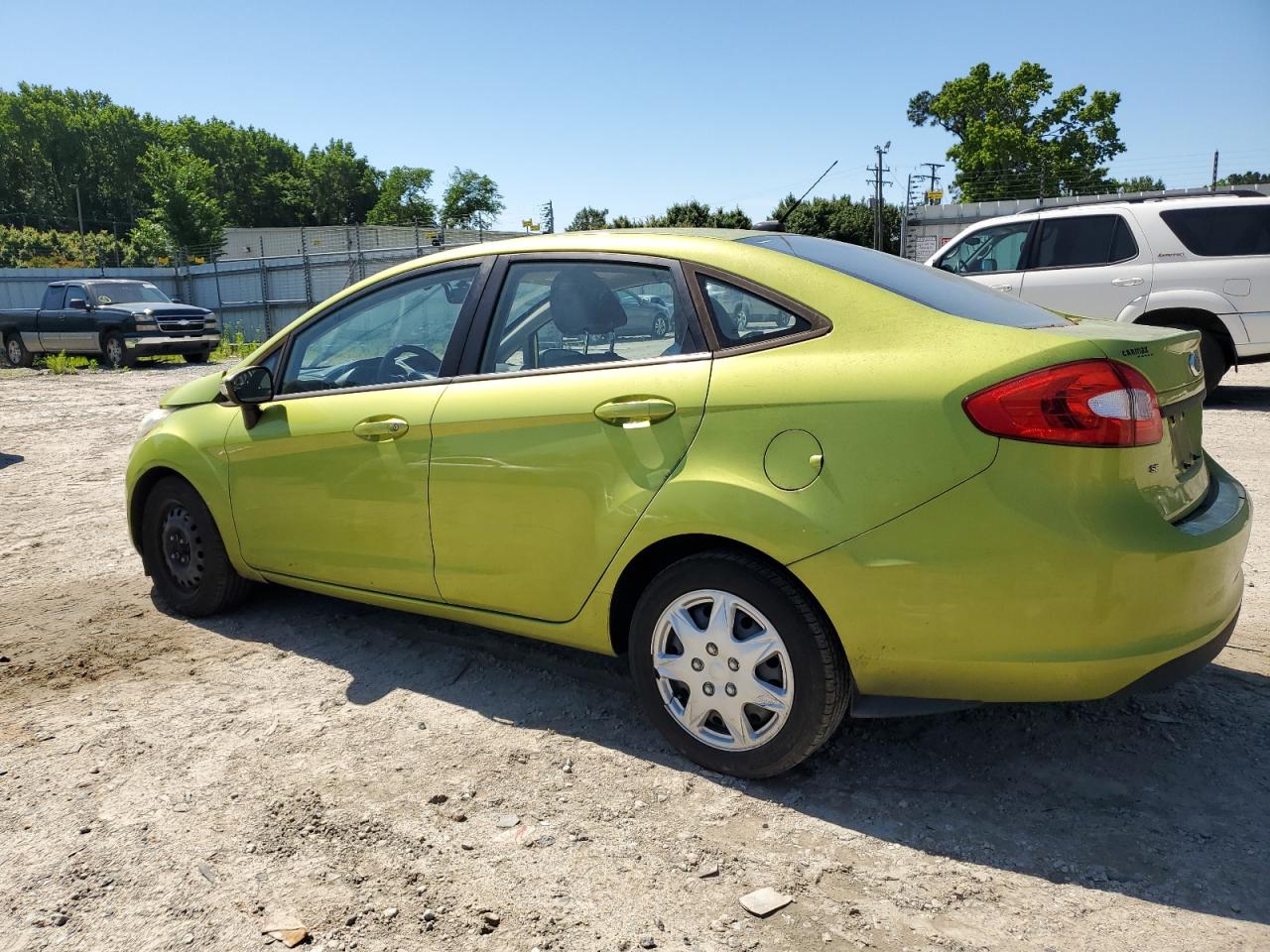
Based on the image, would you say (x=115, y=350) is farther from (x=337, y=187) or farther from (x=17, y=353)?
(x=337, y=187)

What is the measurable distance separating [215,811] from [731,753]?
1.54m

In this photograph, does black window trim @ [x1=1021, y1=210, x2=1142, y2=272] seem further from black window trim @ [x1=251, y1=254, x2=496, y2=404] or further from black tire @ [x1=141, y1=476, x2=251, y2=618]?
black tire @ [x1=141, y1=476, x2=251, y2=618]

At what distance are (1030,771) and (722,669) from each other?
3.29ft

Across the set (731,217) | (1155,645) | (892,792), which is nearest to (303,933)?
(892,792)

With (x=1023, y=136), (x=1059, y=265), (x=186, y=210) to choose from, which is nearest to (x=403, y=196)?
(x=186, y=210)

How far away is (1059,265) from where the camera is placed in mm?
10430

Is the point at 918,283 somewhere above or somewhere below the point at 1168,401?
above

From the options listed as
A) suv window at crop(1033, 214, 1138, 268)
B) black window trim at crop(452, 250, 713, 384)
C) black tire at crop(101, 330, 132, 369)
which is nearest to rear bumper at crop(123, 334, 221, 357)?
black tire at crop(101, 330, 132, 369)

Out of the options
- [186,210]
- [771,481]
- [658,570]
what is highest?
[186,210]

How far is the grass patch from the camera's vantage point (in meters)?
20.0

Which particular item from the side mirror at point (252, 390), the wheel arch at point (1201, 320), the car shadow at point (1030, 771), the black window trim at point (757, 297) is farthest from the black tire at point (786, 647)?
the wheel arch at point (1201, 320)

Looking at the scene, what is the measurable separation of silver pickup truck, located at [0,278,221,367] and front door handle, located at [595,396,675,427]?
1989 cm

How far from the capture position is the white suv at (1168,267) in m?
9.59

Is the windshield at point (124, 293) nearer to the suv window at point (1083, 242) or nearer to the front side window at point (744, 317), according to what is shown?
the suv window at point (1083, 242)
